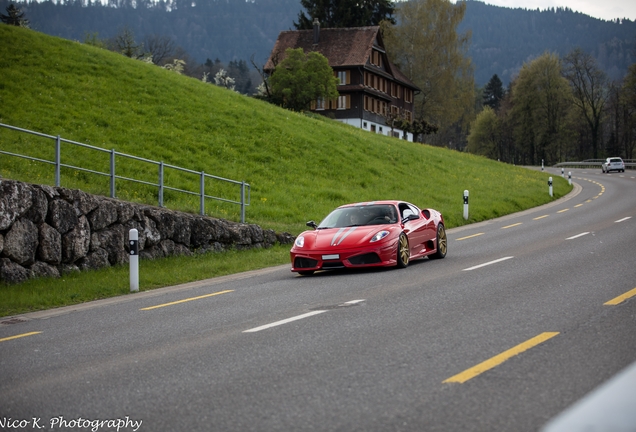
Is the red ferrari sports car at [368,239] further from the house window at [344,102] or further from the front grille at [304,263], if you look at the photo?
the house window at [344,102]

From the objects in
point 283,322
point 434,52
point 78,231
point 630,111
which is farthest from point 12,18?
point 630,111

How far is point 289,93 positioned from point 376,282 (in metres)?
46.2

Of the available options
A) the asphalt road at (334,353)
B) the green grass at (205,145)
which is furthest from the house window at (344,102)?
the asphalt road at (334,353)

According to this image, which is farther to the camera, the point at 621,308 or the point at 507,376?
the point at 621,308

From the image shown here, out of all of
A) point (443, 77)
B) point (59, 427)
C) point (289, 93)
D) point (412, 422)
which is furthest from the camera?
point (443, 77)

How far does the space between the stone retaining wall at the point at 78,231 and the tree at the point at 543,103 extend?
93789 millimetres

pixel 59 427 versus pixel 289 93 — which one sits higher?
pixel 289 93

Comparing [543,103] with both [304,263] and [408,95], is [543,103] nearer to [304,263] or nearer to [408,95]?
[408,95]

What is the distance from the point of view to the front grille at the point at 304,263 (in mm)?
14516

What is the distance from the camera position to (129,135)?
2989 centimetres

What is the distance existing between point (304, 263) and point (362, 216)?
1914 mm

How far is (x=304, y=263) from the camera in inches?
576

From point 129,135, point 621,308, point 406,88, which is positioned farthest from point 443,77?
point 621,308

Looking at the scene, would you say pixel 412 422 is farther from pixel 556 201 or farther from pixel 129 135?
pixel 556 201
